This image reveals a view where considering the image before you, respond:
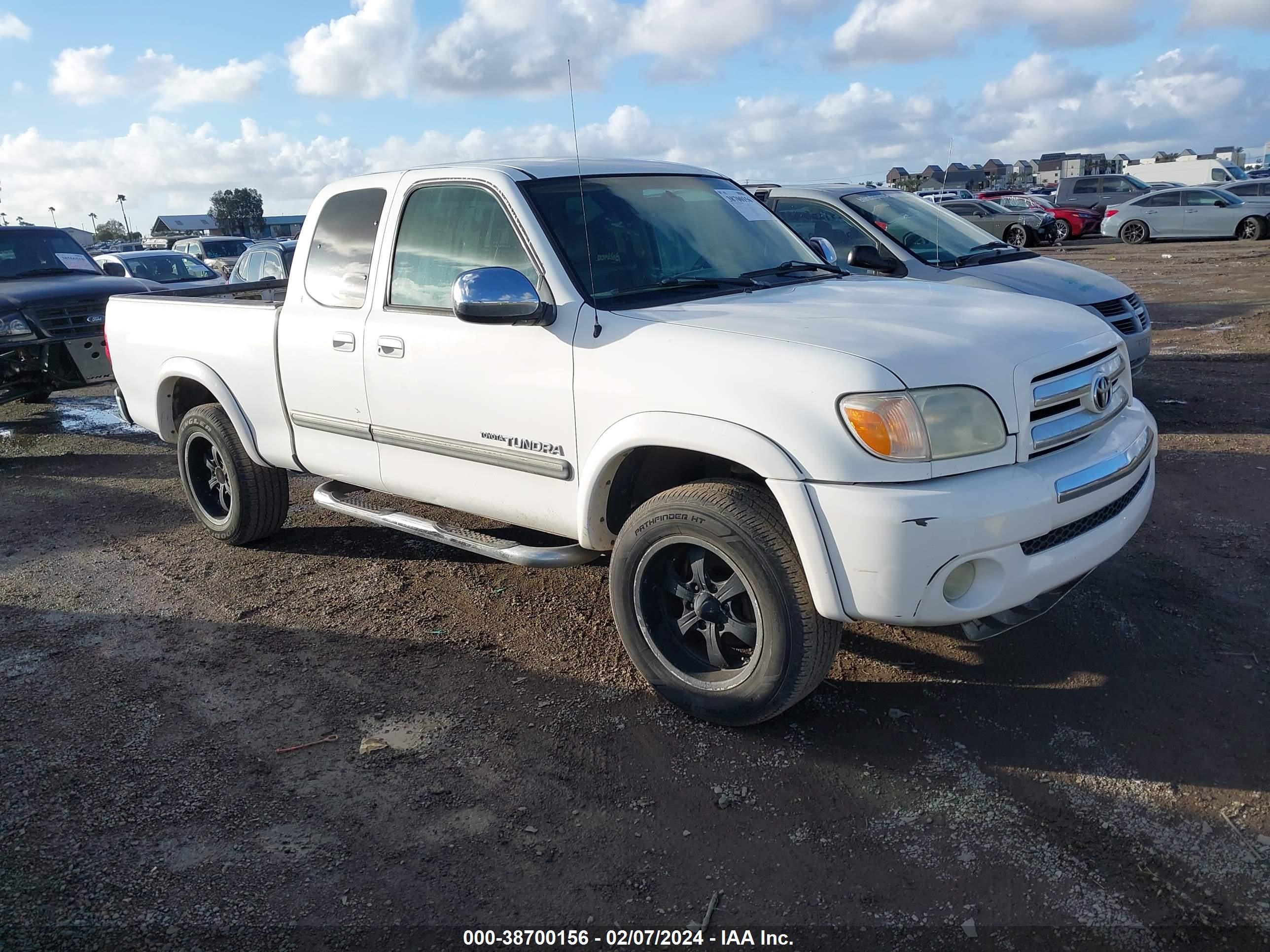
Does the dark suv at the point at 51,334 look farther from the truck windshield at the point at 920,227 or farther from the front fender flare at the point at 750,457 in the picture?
the front fender flare at the point at 750,457

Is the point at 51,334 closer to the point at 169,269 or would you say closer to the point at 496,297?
the point at 169,269

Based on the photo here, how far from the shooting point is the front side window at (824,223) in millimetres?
7797

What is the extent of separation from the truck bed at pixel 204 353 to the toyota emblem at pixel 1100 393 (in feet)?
11.9

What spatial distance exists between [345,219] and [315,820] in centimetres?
278

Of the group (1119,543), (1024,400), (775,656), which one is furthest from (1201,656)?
(775,656)

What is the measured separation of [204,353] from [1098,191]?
1251 inches

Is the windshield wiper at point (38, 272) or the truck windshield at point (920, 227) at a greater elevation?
the windshield wiper at point (38, 272)

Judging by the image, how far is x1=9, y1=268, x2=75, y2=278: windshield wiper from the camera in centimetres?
979

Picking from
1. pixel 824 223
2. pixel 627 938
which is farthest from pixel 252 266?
pixel 627 938

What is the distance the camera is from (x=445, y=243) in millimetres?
4250

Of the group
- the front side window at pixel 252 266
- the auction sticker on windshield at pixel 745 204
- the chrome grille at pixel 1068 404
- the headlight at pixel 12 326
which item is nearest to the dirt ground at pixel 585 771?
the chrome grille at pixel 1068 404

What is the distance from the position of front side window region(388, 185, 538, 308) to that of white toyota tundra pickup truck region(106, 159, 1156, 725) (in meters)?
0.01

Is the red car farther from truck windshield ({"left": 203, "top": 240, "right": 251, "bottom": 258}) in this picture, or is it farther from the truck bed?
the truck bed

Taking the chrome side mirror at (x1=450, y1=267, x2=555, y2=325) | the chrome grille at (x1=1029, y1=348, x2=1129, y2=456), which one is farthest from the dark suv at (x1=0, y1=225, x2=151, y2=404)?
the chrome grille at (x1=1029, y1=348, x2=1129, y2=456)
